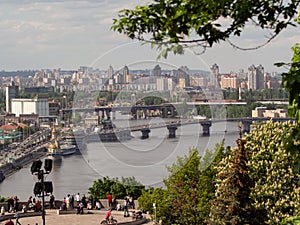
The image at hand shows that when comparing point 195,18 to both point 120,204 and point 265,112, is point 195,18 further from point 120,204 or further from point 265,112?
point 265,112

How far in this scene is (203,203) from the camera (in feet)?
23.1

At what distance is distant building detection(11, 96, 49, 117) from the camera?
54875 mm

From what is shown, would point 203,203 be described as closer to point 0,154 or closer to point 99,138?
point 99,138

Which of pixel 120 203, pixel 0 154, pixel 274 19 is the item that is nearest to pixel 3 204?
pixel 120 203

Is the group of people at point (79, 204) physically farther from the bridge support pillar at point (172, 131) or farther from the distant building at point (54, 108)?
the distant building at point (54, 108)

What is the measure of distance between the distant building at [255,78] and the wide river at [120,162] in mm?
24806

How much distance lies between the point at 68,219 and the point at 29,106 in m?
49.2

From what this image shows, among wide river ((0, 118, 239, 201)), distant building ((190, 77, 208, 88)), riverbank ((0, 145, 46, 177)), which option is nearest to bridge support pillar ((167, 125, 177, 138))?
wide river ((0, 118, 239, 201))

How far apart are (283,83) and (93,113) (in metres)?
31.6

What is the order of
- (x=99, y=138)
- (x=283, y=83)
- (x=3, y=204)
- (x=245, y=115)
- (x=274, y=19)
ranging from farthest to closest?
(x=245, y=115) < (x=99, y=138) < (x=3, y=204) < (x=274, y=19) < (x=283, y=83)

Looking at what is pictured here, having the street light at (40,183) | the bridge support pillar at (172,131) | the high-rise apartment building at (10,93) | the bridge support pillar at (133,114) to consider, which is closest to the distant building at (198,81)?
the bridge support pillar at (172,131)

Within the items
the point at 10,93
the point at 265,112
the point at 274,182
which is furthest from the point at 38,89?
the point at 274,182

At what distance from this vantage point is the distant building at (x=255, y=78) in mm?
56800

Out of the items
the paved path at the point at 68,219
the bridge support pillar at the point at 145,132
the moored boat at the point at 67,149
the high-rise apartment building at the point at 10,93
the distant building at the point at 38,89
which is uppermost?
the distant building at the point at 38,89
